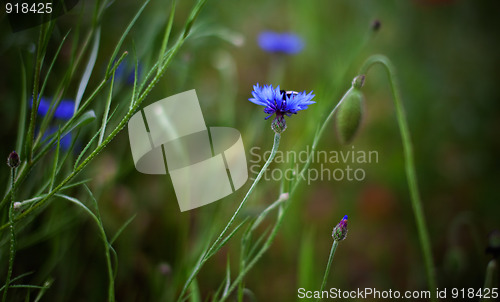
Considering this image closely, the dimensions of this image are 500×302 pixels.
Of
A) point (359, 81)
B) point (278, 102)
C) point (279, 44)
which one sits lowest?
point (278, 102)

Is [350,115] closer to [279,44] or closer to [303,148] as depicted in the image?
[303,148]

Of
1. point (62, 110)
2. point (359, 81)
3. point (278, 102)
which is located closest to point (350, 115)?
point (359, 81)

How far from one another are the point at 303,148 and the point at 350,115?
245 mm

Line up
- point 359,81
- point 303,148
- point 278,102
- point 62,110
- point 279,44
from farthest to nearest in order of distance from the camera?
point 279,44 < point 303,148 < point 62,110 < point 359,81 < point 278,102

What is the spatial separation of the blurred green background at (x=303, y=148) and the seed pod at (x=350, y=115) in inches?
2.4

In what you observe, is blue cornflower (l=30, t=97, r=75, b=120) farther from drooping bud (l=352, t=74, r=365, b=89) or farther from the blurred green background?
drooping bud (l=352, t=74, r=365, b=89)

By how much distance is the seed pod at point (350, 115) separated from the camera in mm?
674

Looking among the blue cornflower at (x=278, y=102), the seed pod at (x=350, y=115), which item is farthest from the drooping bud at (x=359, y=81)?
the blue cornflower at (x=278, y=102)

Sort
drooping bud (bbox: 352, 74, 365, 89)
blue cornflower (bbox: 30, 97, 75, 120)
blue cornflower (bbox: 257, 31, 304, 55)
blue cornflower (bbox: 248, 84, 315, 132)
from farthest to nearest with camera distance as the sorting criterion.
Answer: blue cornflower (bbox: 257, 31, 304, 55) → blue cornflower (bbox: 30, 97, 75, 120) → drooping bud (bbox: 352, 74, 365, 89) → blue cornflower (bbox: 248, 84, 315, 132)

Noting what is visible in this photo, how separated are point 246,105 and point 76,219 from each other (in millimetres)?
755

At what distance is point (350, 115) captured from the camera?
2.27 ft

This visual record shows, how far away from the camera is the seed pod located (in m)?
0.67

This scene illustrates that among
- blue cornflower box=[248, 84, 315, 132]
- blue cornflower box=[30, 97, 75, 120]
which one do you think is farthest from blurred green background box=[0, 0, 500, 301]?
blue cornflower box=[248, 84, 315, 132]

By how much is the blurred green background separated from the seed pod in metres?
0.06
